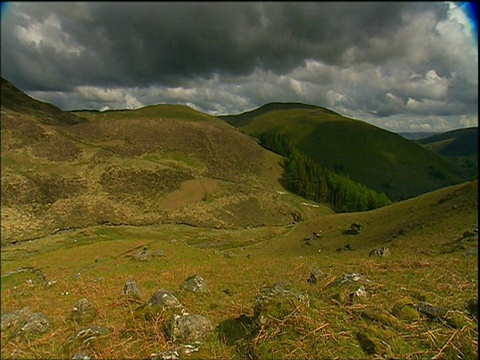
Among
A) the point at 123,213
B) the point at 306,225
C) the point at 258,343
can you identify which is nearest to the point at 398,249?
the point at 258,343

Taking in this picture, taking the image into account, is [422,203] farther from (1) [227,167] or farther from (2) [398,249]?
(1) [227,167]

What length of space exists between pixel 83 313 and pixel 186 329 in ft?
6.75

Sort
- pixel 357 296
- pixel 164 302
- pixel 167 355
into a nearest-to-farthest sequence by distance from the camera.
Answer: pixel 167 355 → pixel 164 302 → pixel 357 296

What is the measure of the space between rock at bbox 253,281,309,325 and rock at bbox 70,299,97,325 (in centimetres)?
297

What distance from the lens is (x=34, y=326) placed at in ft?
15.4

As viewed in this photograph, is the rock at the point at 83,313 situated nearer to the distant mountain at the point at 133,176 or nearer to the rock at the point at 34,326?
the rock at the point at 34,326

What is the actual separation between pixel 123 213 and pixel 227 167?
4253cm

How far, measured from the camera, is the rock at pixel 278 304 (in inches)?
183

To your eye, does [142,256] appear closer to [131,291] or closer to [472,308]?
[131,291]

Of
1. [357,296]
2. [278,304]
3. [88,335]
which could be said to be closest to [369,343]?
[278,304]

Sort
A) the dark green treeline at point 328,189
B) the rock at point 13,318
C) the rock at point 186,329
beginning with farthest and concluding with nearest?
the dark green treeline at point 328,189 → the rock at point 13,318 → the rock at point 186,329

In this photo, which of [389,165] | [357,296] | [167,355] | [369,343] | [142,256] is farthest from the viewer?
[389,165]

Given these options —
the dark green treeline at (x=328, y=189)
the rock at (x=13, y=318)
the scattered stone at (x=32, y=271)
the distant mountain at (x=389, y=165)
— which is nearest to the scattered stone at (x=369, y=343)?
the rock at (x=13, y=318)

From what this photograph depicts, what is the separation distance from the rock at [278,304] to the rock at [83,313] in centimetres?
297
